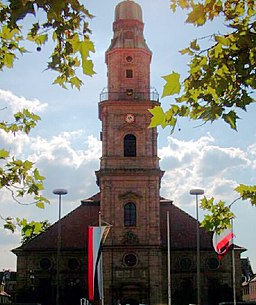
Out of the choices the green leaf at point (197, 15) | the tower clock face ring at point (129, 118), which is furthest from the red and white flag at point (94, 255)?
the green leaf at point (197, 15)

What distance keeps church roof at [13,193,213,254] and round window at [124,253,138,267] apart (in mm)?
5343

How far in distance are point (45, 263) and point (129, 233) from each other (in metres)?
10.6

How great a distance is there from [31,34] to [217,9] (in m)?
2.30

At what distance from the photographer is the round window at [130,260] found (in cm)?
5603

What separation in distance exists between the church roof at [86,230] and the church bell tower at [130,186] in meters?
5.25

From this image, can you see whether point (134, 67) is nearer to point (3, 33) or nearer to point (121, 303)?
point (121, 303)

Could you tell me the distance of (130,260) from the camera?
56094mm

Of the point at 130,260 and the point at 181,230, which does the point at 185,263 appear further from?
the point at 130,260

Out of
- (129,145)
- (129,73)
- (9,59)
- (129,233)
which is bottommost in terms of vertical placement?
(9,59)

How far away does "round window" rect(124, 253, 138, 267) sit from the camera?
56031 mm

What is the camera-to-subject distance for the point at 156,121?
7.38 meters

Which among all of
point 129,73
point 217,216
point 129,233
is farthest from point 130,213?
point 217,216

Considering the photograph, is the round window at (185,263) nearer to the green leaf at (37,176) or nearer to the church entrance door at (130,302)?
the church entrance door at (130,302)

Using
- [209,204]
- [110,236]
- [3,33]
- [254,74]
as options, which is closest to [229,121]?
[254,74]
